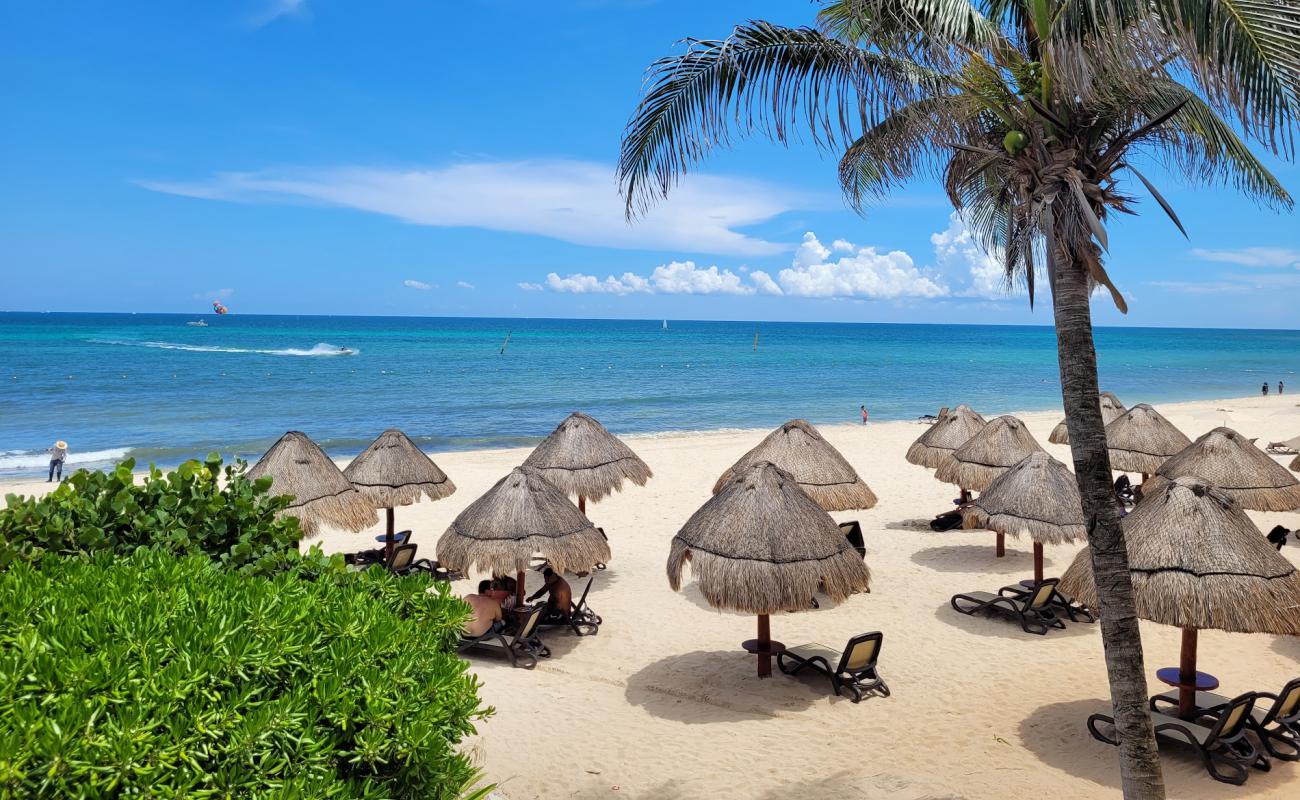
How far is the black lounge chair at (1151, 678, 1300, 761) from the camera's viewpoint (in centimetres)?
696

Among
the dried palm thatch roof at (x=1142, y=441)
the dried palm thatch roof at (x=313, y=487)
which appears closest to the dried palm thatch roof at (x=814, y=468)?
the dried palm thatch roof at (x=313, y=487)

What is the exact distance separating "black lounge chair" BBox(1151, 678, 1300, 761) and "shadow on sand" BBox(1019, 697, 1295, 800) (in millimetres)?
205

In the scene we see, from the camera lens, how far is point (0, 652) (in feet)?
8.73

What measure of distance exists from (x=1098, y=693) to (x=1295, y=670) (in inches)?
92.5

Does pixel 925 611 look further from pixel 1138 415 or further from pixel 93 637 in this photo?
pixel 93 637

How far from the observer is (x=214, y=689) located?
8.87ft

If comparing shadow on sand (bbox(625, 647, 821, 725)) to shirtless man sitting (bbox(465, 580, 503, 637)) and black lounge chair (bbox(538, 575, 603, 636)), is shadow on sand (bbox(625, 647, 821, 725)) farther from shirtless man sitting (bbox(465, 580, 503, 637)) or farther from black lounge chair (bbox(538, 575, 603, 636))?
shirtless man sitting (bbox(465, 580, 503, 637))

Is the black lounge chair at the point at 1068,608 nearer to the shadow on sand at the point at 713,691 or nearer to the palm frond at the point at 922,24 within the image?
the shadow on sand at the point at 713,691

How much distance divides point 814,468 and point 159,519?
9653mm

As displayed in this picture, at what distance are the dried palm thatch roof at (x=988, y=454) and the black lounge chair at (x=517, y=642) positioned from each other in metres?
7.65

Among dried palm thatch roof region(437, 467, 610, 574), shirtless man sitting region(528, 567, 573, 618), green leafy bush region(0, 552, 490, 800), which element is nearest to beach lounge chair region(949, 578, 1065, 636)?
dried palm thatch roof region(437, 467, 610, 574)

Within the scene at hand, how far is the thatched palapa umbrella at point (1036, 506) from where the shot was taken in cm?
1032

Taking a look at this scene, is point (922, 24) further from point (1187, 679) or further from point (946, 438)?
point (946, 438)

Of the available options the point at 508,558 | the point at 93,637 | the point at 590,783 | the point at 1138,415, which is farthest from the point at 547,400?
the point at 93,637
